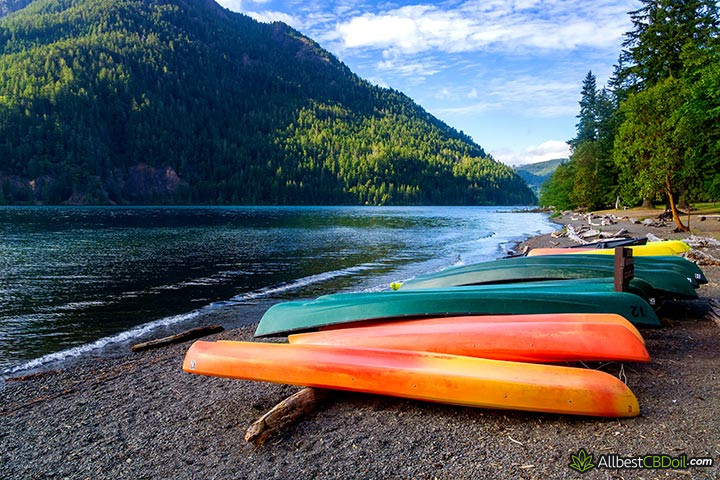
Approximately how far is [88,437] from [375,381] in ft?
9.71

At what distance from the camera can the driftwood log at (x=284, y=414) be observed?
4.06 meters

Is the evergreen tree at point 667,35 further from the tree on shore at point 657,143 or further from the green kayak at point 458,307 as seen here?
the green kayak at point 458,307

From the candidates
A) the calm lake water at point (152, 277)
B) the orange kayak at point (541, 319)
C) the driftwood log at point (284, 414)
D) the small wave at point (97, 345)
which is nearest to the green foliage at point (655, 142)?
the calm lake water at point (152, 277)

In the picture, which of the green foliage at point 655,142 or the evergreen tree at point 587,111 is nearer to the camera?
the green foliage at point 655,142

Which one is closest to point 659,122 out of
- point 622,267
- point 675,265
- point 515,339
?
point 675,265

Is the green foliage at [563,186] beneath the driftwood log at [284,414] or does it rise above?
above

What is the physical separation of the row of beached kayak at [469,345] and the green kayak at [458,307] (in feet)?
0.04

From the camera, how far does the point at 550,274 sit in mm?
8008

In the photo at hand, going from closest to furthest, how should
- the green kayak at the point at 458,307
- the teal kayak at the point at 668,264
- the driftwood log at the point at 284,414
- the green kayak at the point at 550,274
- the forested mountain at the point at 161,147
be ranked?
the driftwood log at the point at 284,414 → the green kayak at the point at 458,307 → the green kayak at the point at 550,274 → the teal kayak at the point at 668,264 → the forested mountain at the point at 161,147

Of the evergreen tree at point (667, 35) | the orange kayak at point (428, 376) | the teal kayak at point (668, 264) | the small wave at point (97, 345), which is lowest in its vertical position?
the small wave at point (97, 345)

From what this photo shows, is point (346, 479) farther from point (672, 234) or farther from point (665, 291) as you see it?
point (672, 234)

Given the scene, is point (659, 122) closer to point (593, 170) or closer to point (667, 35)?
point (667, 35)

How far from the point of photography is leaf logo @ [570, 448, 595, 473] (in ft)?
10.5

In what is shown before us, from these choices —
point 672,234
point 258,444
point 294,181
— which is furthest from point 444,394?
point 294,181
